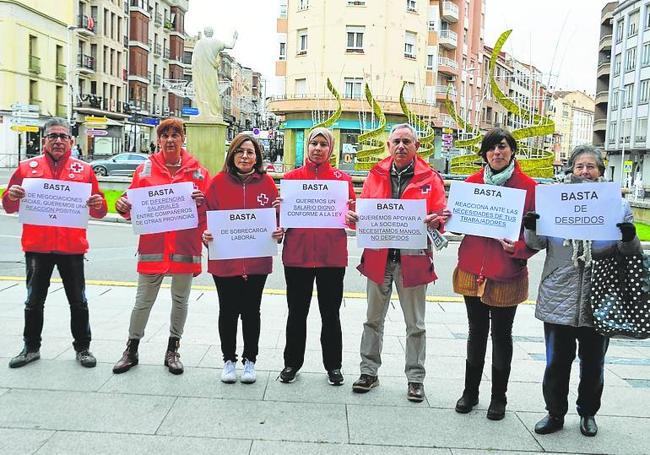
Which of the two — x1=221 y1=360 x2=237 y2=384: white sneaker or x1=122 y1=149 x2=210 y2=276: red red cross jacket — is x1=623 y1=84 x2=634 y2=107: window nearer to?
x1=122 y1=149 x2=210 y2=276: red red cross jacket

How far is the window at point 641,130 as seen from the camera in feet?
199

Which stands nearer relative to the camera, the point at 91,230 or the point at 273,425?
the point at 273,425

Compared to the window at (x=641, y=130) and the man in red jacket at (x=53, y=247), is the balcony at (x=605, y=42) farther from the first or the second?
the man in red jacket at (x=53, y=247)

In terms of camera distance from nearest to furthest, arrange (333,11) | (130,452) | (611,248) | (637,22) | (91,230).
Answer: (130,452) → (611,248) → (91,230) → (333,11) → (637,22)

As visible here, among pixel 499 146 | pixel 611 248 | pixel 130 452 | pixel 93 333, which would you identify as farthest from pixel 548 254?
pixel 93 333

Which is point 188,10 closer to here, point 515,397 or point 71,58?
point 71,58

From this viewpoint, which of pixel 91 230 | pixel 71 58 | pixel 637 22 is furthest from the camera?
pixel 637 22

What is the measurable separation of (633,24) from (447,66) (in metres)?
21.3

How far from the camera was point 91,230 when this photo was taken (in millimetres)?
15797

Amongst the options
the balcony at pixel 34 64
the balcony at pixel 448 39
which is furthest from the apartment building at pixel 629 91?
the balcony at pixel 34 64

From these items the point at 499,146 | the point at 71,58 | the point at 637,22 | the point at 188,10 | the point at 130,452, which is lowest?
the point at 130,452

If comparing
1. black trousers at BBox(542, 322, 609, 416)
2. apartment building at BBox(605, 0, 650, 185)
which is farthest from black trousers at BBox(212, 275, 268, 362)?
apartment building at BBox(605, 0, 650, 185)

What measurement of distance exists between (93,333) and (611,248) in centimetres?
485

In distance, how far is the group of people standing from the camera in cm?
441
